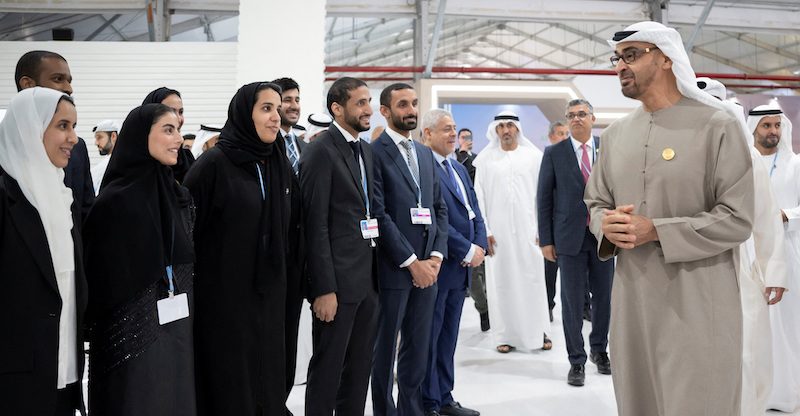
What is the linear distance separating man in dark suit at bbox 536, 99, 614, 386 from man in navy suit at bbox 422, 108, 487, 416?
540 mm

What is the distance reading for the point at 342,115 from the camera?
2.58 m

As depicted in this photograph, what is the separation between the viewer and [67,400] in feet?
5.82

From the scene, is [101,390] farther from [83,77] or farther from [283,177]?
[83,77]

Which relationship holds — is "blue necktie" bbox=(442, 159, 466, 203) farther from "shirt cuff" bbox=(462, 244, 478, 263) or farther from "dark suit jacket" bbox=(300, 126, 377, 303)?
"dark suit jacket" bbox=(300, 126, 377, 303)

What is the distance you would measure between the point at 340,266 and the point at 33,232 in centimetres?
108

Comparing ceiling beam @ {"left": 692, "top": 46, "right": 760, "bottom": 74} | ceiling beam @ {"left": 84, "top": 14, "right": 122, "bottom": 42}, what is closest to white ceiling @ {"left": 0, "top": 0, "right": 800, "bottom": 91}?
ceiling beam @ {"left": 84, "top": 14, "right": 122, "bottom": 42}

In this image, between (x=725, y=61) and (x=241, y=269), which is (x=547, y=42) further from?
(x=241, y=269)

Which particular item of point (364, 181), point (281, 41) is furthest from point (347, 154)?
point (281, 41)

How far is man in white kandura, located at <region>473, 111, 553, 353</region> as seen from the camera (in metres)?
4.43

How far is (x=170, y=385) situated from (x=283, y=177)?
854 millimetres

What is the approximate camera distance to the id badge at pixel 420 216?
269 centimetres

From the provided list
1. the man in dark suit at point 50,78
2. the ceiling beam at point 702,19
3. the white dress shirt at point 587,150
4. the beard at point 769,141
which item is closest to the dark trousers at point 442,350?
the white dress shirt at point 587,150

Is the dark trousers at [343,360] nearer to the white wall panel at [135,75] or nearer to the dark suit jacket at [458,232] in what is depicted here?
the dark suit jacket at [458,232]

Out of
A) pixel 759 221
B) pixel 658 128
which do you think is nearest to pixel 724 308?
pixel 658 128
